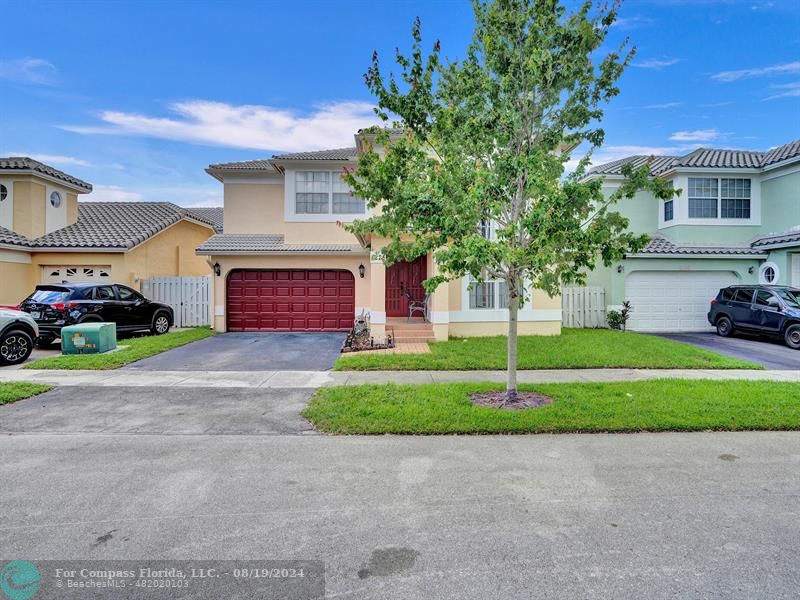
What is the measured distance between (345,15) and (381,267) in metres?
7.90

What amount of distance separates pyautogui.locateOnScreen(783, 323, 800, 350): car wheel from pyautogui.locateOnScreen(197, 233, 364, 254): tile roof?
13737mm

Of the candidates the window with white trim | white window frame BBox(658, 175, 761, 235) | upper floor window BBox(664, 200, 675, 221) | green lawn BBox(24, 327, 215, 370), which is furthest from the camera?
upper floor window BBox(664, 200, 675, 221)

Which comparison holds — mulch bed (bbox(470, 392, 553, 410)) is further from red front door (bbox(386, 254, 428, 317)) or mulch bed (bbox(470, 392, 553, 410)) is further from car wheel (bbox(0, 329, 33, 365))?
car wheel (bbox(0, 329, 33, 365))

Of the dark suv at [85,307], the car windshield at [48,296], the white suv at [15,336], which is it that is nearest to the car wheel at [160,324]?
the dark suv at [85,307]

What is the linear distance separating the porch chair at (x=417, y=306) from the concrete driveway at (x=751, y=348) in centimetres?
853

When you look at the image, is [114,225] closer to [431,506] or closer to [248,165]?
[248,165]

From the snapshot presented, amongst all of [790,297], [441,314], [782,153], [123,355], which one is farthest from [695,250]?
[123,355]

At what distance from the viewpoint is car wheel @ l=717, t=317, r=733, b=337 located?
15.3m

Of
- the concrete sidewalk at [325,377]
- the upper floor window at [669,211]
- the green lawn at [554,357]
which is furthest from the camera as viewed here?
the upper floor window at [669,211]

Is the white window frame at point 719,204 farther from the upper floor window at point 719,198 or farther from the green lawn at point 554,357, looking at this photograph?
the green lawn at point 554,357

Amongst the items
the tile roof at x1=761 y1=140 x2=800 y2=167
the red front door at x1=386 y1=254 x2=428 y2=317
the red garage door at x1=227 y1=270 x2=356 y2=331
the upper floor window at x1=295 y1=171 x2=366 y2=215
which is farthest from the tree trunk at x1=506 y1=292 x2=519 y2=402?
the tile roof at x1=761 y1=140 x2=800 y2=167

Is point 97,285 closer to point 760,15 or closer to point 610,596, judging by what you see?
point 610,596

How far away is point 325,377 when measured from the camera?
9094mm

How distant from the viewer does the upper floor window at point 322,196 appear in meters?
16.9
